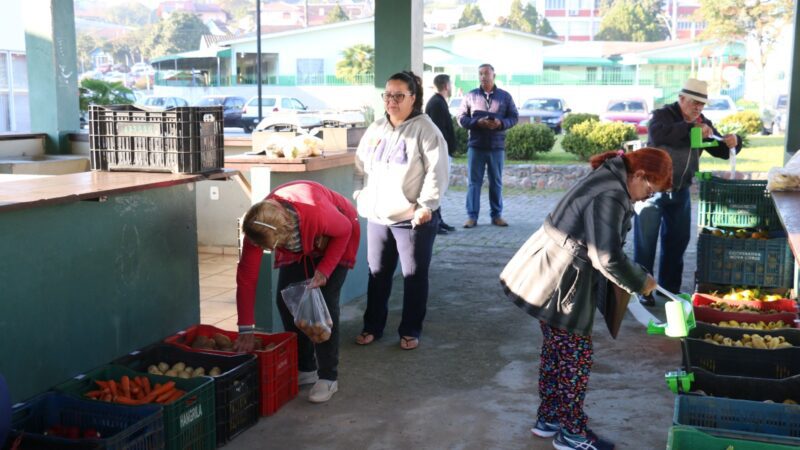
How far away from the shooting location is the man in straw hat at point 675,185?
642 centimetres

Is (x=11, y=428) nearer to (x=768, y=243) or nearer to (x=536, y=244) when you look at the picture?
(x=536, y=244)

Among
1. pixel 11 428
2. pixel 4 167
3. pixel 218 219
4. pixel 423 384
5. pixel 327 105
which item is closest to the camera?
pixel 11 428

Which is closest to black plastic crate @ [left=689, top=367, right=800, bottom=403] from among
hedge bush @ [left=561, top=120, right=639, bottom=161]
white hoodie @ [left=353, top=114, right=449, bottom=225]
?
white hoodie @ [left=353, top=114, right=449, bottom=225]

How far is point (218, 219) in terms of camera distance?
917cm

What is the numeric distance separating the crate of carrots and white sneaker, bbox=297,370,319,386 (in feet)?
3.24

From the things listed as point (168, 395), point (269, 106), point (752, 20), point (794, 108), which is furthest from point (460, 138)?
point (752, 20)

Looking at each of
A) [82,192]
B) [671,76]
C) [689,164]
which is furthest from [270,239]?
[671,76]

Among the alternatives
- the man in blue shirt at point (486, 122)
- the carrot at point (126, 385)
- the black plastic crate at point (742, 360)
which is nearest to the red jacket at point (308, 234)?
the carrot at point (126, 385)

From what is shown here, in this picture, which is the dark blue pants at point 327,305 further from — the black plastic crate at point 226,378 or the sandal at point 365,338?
the sandal at point 365,338

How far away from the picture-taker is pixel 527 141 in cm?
1766

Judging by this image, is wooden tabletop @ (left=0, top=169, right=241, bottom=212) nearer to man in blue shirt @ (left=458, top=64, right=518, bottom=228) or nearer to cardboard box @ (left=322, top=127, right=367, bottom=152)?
cardboard box @ (left=322, top=127, right=367, bottom=152)

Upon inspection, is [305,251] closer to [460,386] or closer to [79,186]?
[79,186]

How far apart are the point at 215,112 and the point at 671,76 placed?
5027 cm

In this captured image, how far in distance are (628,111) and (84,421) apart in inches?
1246
